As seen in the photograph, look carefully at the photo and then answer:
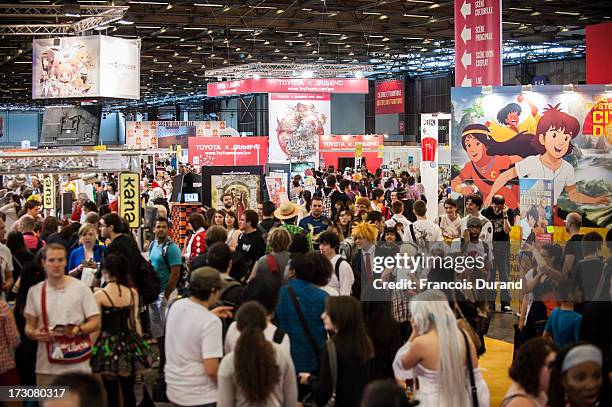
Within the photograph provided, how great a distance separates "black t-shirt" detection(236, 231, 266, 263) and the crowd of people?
0.06 ft

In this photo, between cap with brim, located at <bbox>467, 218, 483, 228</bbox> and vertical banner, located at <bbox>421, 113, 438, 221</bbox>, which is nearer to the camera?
cap with brim, located at <bbox>467, 218, 483, 228</bbox>

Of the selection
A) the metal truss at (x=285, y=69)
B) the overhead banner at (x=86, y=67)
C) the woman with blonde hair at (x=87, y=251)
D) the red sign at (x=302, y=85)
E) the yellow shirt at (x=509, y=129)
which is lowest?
the woman with blonde hair at (x=87, y=251)

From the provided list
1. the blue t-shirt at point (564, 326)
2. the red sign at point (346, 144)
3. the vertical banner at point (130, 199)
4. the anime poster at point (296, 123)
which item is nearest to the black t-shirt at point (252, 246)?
the vertical banner at point (130, 199)

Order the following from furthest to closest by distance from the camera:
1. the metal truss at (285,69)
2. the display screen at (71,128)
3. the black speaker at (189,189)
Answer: the metal truss at (285,69) → the display screen at (71,128) → the black speaker at (189,189)

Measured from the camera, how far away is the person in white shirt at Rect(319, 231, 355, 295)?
647cm

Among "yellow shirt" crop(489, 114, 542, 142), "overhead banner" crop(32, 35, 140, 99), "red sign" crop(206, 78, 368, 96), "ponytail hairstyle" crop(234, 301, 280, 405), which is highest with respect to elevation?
"red sign" crop(206, 78, 368, 96)

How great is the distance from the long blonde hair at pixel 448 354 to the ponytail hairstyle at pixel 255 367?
803 mm

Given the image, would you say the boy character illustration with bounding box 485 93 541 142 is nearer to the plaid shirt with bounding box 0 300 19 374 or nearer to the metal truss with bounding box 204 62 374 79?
the plaid shirt with bounding box 0 300 19 374

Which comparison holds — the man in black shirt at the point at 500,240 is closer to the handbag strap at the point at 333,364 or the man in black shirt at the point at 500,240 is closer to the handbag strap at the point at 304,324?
the handbag strap at the point at 304,324

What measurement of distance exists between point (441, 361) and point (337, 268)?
2.35 meters

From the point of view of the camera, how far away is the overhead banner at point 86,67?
15938mm

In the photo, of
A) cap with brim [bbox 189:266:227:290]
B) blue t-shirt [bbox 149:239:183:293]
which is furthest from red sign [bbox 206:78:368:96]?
cap with brim [bbox 189:266:227:290]

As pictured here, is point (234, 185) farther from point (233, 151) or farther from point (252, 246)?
point (233, 151)

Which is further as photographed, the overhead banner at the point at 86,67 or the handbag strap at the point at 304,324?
the overhead banner at the point at 86,67
